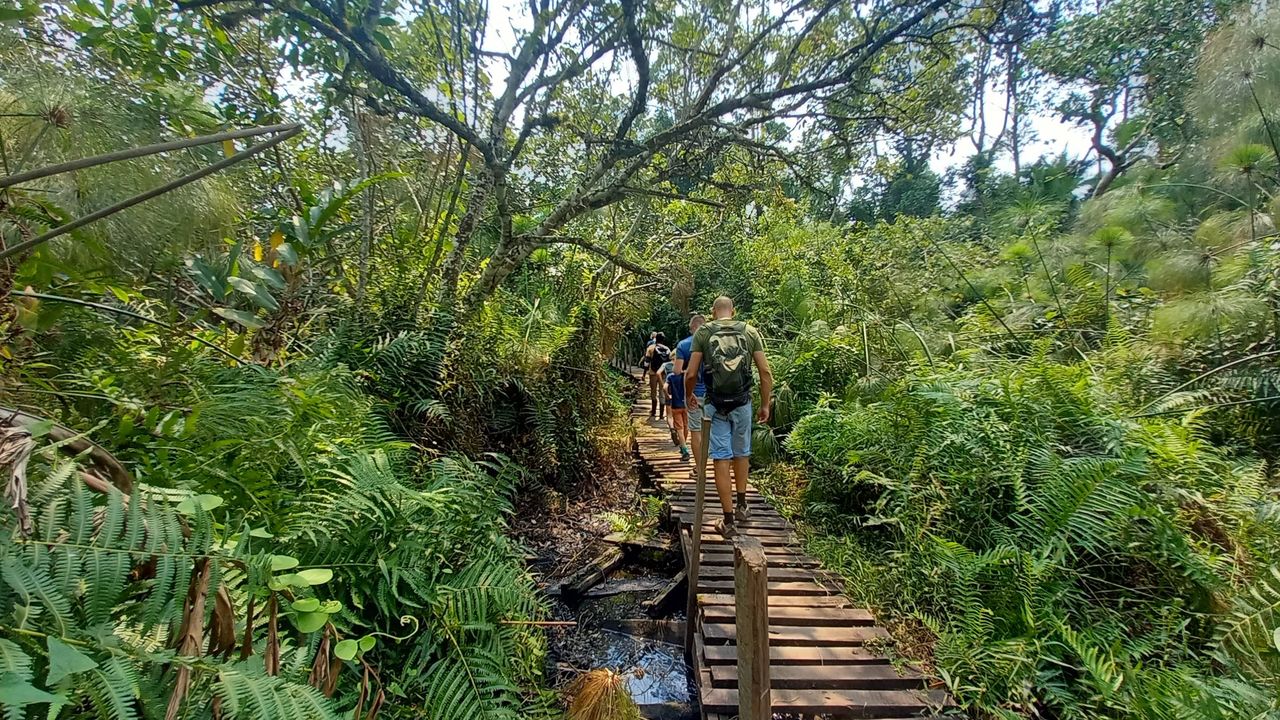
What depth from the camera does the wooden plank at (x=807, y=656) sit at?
2896 millimetres

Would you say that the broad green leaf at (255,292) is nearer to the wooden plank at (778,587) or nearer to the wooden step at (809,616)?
the wooden step at (809,616)

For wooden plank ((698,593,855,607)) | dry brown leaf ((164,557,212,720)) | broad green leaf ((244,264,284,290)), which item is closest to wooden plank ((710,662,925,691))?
wooden plank ((698,593,855,607))

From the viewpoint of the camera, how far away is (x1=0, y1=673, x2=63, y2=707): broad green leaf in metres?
0.77

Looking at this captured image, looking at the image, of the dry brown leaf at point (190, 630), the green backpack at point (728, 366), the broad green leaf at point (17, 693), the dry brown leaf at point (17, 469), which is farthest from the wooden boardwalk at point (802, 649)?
the dry brown leaf at point (17, 469)

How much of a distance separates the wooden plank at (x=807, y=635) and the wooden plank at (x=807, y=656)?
0.18 ft

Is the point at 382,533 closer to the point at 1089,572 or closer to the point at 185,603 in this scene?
the point at 185,603

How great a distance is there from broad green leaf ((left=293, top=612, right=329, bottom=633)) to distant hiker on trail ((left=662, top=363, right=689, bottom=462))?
549 centimetres

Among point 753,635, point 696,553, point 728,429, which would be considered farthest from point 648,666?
point 753,635

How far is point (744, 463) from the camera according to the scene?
4.43m

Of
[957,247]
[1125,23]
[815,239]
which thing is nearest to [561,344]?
[815,239]

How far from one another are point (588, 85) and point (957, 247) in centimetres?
716

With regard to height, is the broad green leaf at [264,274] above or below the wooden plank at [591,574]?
above

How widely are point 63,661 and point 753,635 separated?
6.44 ft

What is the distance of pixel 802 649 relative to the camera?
2992mm
